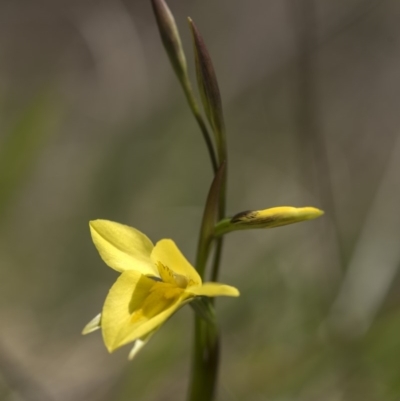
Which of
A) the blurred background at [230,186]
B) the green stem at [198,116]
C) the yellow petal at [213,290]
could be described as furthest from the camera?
the blurred background at [230,186]

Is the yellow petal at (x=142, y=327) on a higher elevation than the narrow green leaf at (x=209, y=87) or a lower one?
lower

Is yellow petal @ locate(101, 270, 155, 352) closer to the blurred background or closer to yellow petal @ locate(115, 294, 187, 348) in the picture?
yellow petal @ locate(115, 294, 187, 348)

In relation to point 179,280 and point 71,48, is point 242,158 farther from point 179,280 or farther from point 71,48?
point 179,280

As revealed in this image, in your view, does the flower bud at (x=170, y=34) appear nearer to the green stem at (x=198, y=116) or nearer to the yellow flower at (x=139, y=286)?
the green stem at (x=198, y=116)

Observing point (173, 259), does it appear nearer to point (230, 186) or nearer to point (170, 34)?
point (170, 34)

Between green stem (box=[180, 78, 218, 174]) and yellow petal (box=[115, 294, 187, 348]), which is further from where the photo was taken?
green stem (box=[180, 78, 218, 174])

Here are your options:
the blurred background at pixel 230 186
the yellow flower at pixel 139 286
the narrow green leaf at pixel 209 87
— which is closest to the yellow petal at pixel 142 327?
the yellow flower at pixel 139 286

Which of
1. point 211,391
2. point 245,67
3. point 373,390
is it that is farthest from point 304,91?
point 211,391

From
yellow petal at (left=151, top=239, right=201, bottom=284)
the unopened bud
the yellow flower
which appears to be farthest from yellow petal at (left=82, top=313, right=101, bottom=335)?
the unopened bud
